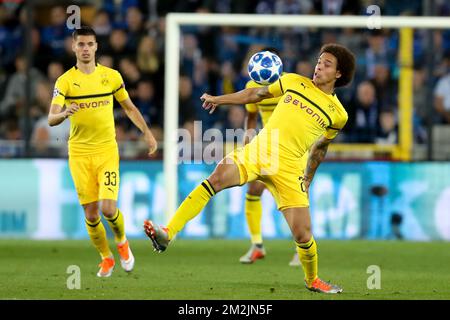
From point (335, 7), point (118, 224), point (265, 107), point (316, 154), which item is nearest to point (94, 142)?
point (118, 224)

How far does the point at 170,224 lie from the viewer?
30.1ft

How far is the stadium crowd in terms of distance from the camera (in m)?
16.4

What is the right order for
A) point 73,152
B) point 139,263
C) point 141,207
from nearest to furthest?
point 73,152 < point 139,263 < point 141,207

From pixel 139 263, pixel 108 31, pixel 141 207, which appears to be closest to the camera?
pixel 139 263

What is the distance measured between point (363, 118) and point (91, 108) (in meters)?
6.45

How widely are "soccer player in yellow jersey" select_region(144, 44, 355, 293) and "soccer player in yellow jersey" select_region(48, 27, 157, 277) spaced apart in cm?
173

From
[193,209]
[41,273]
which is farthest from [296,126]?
[41,273]

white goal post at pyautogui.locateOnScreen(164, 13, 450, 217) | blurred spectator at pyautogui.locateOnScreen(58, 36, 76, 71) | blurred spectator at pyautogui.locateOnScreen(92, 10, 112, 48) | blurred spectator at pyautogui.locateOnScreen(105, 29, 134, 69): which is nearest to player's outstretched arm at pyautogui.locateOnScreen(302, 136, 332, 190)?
white goal post at pyautogui.locateOnScreen(164, 13, 450, 217)

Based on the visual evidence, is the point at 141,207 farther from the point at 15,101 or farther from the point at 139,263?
the point at 139,263

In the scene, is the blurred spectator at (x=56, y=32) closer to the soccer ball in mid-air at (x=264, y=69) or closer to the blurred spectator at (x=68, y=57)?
the blurred spectator at (x=68, y=57)

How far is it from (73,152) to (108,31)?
6.24 metres

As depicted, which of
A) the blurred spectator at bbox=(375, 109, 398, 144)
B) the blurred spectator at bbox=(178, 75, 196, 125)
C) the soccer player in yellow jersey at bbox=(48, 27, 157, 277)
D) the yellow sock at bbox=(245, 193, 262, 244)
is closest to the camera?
the soccer player in yellow jersey at bbox=(48, 27, 157, 277)

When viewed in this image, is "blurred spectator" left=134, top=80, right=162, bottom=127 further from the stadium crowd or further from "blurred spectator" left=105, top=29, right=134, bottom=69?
"blurred spectator" left=105, top=29, right=134, bottom=69

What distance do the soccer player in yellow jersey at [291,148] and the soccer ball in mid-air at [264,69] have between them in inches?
24.1
